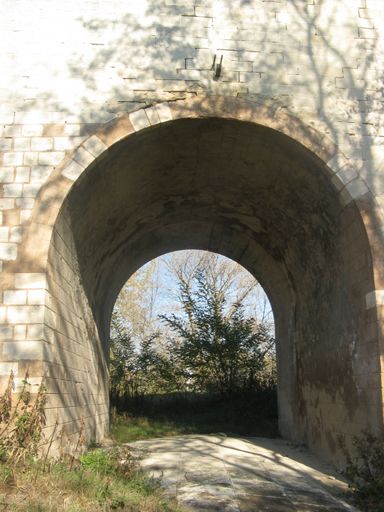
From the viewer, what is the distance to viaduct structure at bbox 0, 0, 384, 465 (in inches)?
233

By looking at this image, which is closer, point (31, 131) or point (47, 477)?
point (47, 477)

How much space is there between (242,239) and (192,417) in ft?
16.3

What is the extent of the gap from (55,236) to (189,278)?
16750 mm

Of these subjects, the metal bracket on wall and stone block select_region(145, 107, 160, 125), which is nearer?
stone block select_region(145, 107, 160, 125)

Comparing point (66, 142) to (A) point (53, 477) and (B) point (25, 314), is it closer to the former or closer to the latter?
(B) point (25, 314)

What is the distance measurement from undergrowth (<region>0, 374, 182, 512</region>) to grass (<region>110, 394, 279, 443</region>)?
413 centimetres

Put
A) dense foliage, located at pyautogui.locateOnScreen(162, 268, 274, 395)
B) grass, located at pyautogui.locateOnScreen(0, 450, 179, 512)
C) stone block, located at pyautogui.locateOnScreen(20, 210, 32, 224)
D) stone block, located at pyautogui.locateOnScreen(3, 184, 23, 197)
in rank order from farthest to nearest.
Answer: dense foliage, located at pyautogui.locateOnScreen(162, 268, 274, 395), stone block, located at pyautogui.locateOnScreen(3, 184, 23, 197), stone block, located at pyautogui.locateOnScreen(20, 210, 32, 224), grass, located at pyautogui.locateOnScreen(0, 450, 179, 512)

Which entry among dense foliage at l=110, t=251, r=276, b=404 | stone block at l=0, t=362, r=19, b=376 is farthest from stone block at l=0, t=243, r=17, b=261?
dense foliage at l=110, t=251, r=276, b=404

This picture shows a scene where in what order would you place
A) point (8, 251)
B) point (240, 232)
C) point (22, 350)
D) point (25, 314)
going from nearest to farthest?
1. point (22, 350)
2. point (25, 314)
3. point (8, 251)
4. point (240, 232)

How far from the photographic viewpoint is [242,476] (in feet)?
21.1

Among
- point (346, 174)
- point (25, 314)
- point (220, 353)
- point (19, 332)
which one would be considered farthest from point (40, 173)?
point (220, 353)

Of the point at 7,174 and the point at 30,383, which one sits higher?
the point at 7,174

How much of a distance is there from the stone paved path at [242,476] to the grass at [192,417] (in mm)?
1158

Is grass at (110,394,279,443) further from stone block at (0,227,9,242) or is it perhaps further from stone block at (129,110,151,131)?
stone block at (129,110,151,131)
